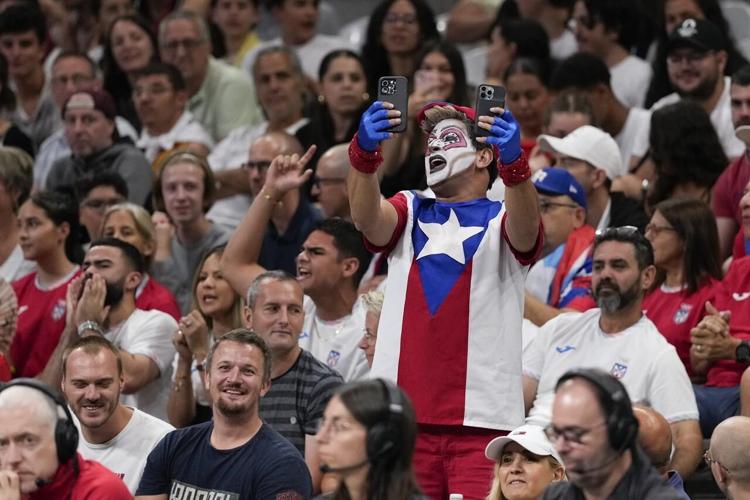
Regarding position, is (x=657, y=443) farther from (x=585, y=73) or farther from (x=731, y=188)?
(x=585, y=73)

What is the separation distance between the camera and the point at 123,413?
6785mm

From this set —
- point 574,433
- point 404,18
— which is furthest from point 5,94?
point 574,433

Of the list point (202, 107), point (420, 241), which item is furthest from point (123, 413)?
point (202, 107)

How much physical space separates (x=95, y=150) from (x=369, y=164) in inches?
178

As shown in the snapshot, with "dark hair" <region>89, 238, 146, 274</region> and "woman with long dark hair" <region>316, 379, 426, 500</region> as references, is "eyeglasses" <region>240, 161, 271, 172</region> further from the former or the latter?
"woman with long dark hair" <region>316, 379, 426, 500</region>

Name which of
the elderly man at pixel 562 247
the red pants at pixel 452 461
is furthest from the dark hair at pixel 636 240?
the red pants at pixel 452 461

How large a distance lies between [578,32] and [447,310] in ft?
16.4

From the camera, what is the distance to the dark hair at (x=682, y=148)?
8.33 meters

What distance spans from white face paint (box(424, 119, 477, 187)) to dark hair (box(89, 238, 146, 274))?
271cm

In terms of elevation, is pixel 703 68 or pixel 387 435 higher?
pixel 703 68

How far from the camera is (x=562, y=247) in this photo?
809cm

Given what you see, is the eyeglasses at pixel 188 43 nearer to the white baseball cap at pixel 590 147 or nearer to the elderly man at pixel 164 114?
A: the elderly man at pixel 164 114

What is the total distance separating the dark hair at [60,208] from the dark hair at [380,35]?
97.8 inches

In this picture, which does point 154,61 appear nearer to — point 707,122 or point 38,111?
point 38,111
